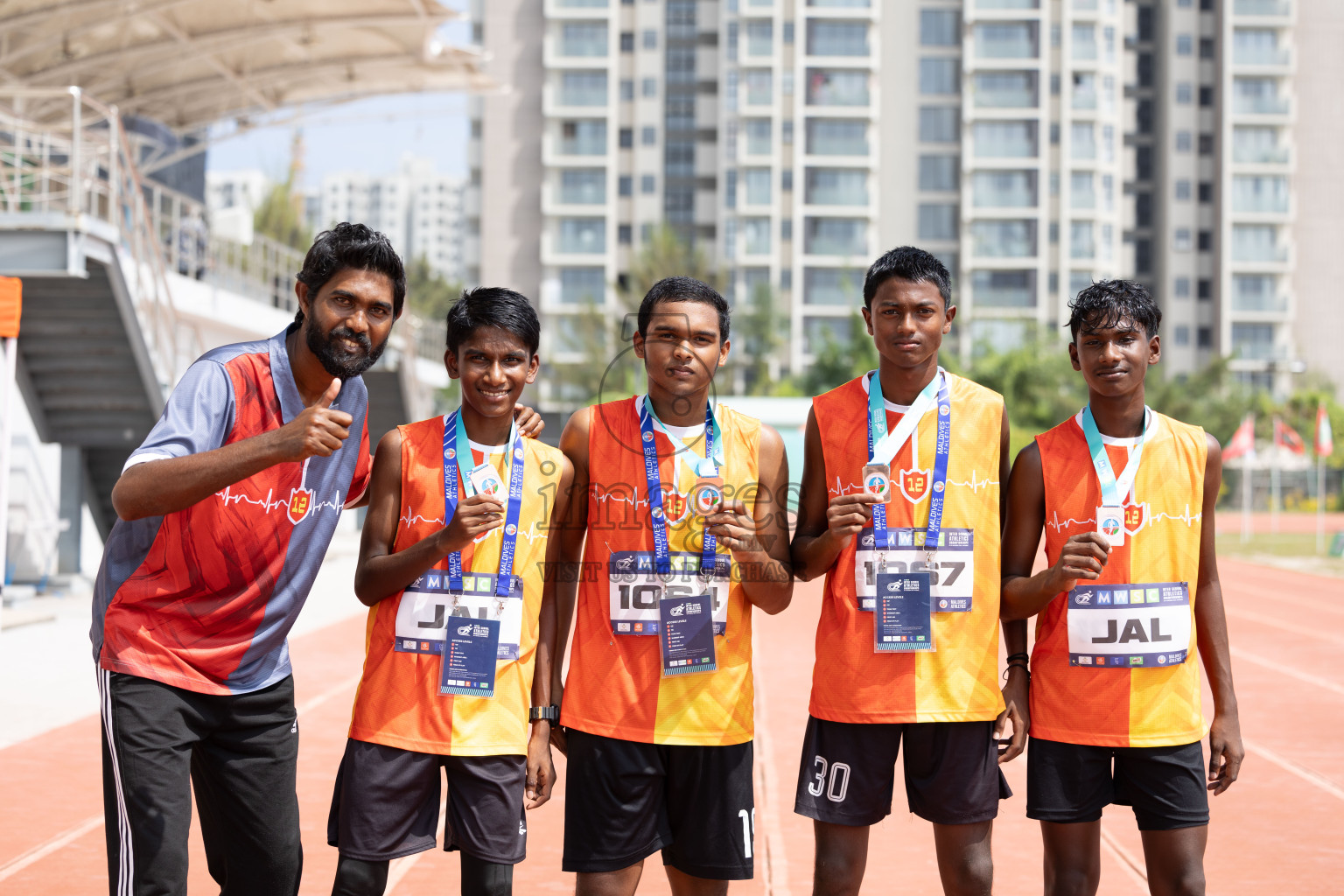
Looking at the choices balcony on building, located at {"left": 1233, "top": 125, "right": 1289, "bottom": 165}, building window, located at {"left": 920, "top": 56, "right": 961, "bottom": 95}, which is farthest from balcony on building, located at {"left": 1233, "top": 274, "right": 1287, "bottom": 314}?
building window, located at {"left": 920, "top": 56, "right": 961, "bottom": 95}

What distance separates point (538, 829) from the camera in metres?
5.26

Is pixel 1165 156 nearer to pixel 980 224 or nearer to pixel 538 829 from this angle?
pixel 980 224

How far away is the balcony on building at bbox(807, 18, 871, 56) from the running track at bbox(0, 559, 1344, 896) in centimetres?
4715

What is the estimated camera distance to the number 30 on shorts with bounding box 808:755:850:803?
10.3 ft

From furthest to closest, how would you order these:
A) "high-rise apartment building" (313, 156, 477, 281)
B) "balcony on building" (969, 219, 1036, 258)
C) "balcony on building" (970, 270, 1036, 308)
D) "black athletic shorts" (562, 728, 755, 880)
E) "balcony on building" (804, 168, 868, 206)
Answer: "high-rise apartment building" (313, 156, 477, 281), "balcony on building" (804, 168, 868, 206), "balcony on building" (969, 219, 1036, 258), "balcony on building" (970, 270, 1036, 308), "black athletic shorts" (562, 728, 755, 880)

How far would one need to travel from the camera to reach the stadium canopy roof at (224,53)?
51.6 feet

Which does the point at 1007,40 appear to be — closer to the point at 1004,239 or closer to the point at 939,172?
the point at 939,172

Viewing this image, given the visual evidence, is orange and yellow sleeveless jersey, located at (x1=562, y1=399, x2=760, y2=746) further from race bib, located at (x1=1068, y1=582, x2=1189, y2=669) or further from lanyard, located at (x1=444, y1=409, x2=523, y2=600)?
race bib, located at (x1=1068, y1=582, x2=1189, y2=669)

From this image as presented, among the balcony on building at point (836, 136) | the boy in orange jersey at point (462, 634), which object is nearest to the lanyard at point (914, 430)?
the boy in orange jersey at point (462, 634)

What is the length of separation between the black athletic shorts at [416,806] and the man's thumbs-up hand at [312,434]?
32.9 inches

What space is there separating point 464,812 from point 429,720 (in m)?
0.25

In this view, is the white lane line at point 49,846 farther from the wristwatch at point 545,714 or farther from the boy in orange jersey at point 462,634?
the wristwatch at point 545,714

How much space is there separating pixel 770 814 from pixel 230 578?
→ 324 cm

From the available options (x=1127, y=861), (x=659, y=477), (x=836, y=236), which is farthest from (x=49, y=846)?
(x=836, y=236)
